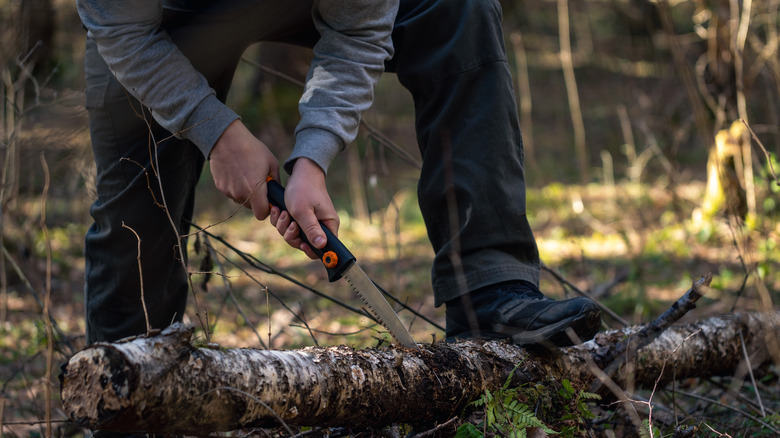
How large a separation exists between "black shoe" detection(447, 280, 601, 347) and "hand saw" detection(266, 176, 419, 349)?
12.8 inches

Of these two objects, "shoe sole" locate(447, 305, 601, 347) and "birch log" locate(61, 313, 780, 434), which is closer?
"birch log" locate(61, 313, 780, 434)

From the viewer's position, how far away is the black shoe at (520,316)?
173 cm

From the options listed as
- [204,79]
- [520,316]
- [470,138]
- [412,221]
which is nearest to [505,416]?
[520,316]

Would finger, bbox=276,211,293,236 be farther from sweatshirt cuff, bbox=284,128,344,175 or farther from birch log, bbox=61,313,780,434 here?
birch log, bbox=61,313,780,434

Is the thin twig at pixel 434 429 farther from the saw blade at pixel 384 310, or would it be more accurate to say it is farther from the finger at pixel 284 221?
the finger at pixel 284 221

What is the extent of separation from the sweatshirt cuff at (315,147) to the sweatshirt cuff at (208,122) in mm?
190

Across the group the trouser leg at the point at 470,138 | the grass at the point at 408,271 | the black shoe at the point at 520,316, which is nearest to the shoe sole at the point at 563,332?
the black shoe at the point at 520,316

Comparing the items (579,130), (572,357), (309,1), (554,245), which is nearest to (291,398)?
(572,357)

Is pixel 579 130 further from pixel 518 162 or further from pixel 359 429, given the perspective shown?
pixel 359 429

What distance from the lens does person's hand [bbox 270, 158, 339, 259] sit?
5.50 feet

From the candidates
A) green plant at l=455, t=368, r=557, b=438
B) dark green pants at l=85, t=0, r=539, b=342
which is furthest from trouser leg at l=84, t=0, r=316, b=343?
green plant at l=455, t=368, r=557, b=438

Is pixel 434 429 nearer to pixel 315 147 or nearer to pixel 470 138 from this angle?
pixel 315 147

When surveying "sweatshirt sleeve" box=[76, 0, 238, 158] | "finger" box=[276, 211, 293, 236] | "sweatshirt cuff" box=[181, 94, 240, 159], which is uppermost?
"sweatshirt sleeve" box=[76, 0, 238, 158]

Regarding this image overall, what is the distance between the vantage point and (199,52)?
1.99 meters
